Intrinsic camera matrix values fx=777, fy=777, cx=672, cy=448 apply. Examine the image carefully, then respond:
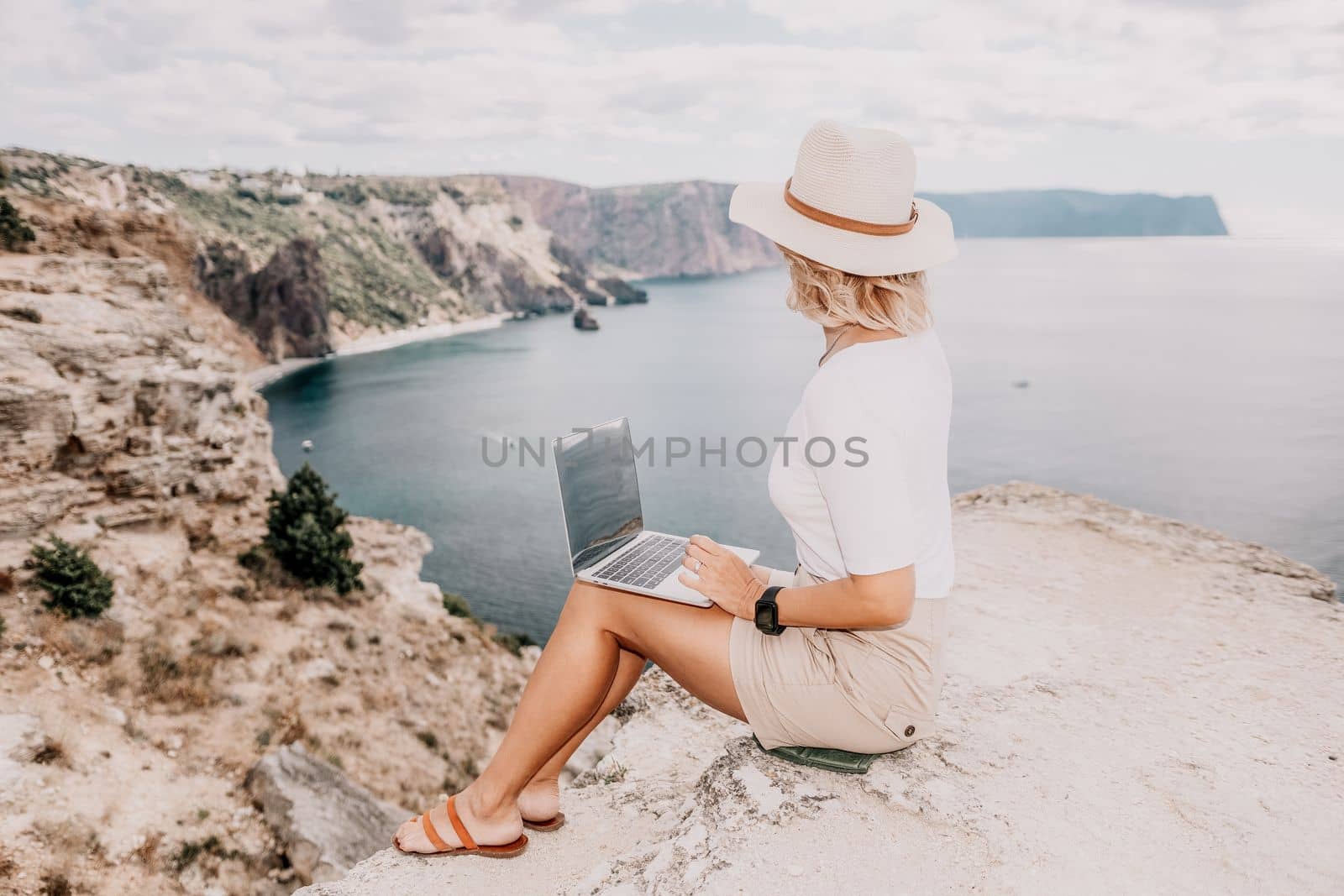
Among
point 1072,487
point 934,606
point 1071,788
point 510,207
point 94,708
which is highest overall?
point 510,207

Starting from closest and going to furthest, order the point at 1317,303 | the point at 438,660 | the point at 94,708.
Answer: the point at 94,708, the point at 438,660, the point at 1317,303

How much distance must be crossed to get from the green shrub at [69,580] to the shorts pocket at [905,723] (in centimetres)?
1436

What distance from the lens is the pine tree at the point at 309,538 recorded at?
63.0 feet

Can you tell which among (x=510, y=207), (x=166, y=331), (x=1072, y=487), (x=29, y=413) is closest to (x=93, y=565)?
(x=29, y=413)

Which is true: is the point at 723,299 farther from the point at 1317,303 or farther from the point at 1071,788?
the point at 1071,788

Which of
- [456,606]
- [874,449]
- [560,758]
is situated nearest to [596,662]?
[560,758]

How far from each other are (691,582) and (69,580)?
1464 centimetres

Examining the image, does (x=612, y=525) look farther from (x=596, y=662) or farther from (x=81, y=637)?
(x=81, y=637)

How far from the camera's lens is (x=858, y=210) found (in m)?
2.23

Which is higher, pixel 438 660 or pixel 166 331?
pixel 166 331

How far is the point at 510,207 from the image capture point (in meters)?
140

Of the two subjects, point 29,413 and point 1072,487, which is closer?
point 29,413

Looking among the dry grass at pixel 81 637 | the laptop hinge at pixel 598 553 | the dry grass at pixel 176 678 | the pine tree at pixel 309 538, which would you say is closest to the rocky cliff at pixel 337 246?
the pine tree at pixel 309 538

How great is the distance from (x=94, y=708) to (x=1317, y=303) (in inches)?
4905
